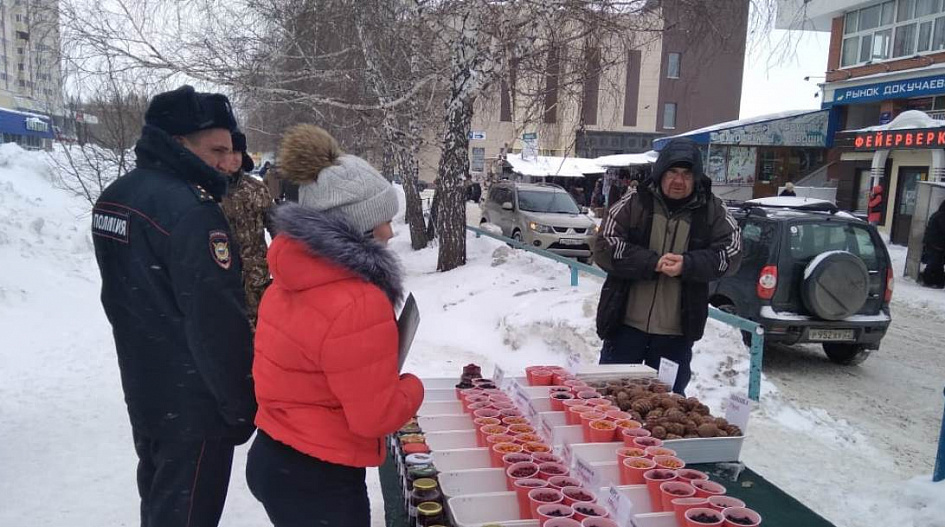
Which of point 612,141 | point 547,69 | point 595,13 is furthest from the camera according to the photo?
point 612,141

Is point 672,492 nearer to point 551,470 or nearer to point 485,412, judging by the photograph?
point 551,470

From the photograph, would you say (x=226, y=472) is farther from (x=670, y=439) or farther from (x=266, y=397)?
(x=670, y=439)

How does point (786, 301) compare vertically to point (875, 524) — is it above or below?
above

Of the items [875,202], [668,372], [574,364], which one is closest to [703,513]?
[668,372]

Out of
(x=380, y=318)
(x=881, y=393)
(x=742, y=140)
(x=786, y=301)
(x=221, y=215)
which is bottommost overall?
(x=881, y=393)

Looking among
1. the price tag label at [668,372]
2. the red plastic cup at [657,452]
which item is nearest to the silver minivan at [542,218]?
the price tag label at [668,372]

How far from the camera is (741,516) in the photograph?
6.43ft

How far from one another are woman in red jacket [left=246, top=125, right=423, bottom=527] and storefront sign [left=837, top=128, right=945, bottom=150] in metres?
18.1

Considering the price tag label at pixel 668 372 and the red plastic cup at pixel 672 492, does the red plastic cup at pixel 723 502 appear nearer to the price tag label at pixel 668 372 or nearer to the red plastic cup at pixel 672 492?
the red plastic cup at pixel 672 492

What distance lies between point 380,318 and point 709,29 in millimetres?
8224

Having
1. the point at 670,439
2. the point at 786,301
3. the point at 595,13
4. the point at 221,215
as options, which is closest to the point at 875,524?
the point at 670,439

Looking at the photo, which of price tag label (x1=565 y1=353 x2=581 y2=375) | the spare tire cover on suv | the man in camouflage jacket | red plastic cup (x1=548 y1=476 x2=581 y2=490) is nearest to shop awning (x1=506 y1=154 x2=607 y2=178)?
the spare tire cover on suv

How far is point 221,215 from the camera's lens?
7.41 ft

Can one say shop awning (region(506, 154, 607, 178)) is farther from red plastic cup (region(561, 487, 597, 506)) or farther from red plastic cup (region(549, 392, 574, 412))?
red plastic cup (region(561, 487, 597, 506))
